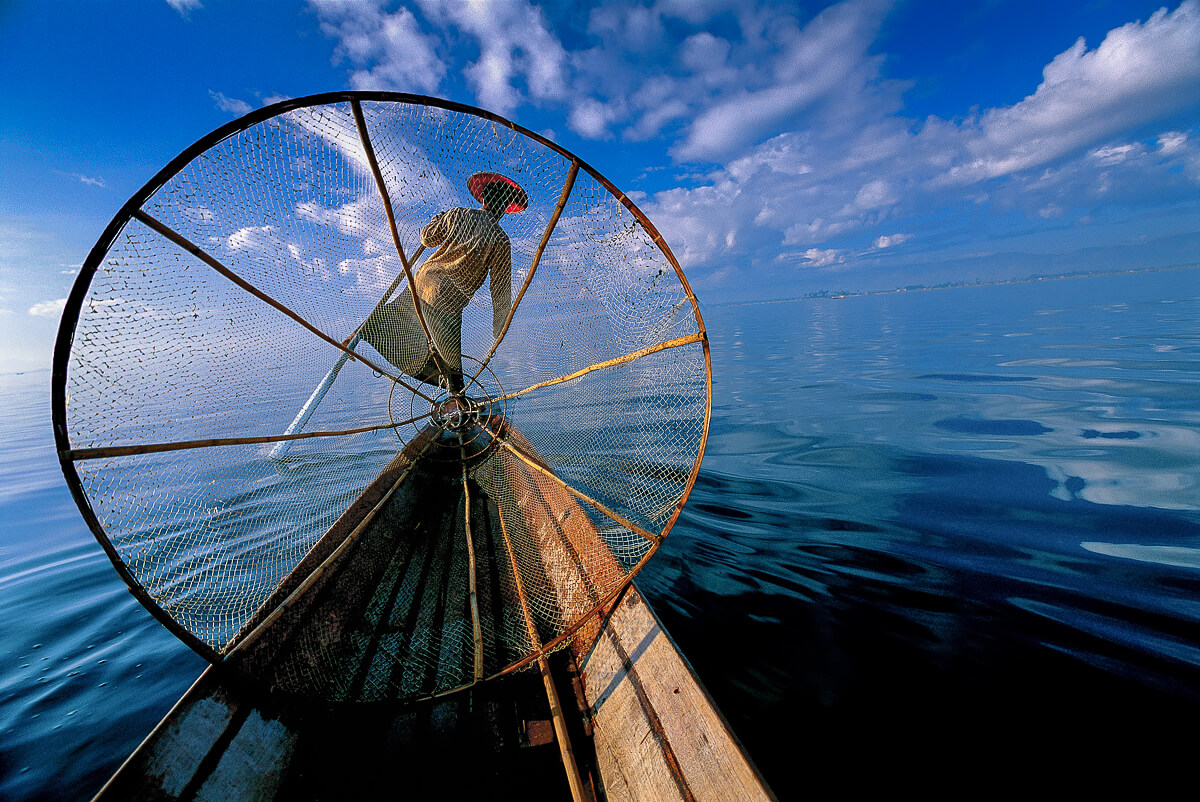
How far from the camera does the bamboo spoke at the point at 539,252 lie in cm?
279

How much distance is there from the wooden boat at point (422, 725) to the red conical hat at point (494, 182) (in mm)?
2716

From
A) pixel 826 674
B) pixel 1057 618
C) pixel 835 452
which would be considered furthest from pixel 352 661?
pixel 835 452

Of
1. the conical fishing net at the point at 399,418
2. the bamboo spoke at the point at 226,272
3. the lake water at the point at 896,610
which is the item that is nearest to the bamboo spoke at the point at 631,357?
the conical fishing net at the point at 399,418

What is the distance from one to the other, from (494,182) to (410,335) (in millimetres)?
1857

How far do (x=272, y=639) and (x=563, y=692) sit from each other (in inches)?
64.0

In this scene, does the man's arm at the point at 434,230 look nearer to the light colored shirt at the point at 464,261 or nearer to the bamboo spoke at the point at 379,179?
the light colored shirt at the point at 464,261

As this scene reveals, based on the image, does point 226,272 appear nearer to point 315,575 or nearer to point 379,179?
point 379,179

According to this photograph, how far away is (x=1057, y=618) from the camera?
292 centimetres

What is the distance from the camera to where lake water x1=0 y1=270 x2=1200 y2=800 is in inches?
89.5

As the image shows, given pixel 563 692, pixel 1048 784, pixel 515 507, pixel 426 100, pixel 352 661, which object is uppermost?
pixel 426 100

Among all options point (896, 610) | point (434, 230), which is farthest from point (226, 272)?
point (896, 610)

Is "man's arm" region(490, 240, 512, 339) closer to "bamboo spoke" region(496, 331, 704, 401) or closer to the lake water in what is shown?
"bamboo spoke" region(496, 331, 704, 401)

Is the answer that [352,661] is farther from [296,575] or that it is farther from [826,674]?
[826,674]

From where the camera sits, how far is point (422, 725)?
2.39 meters
